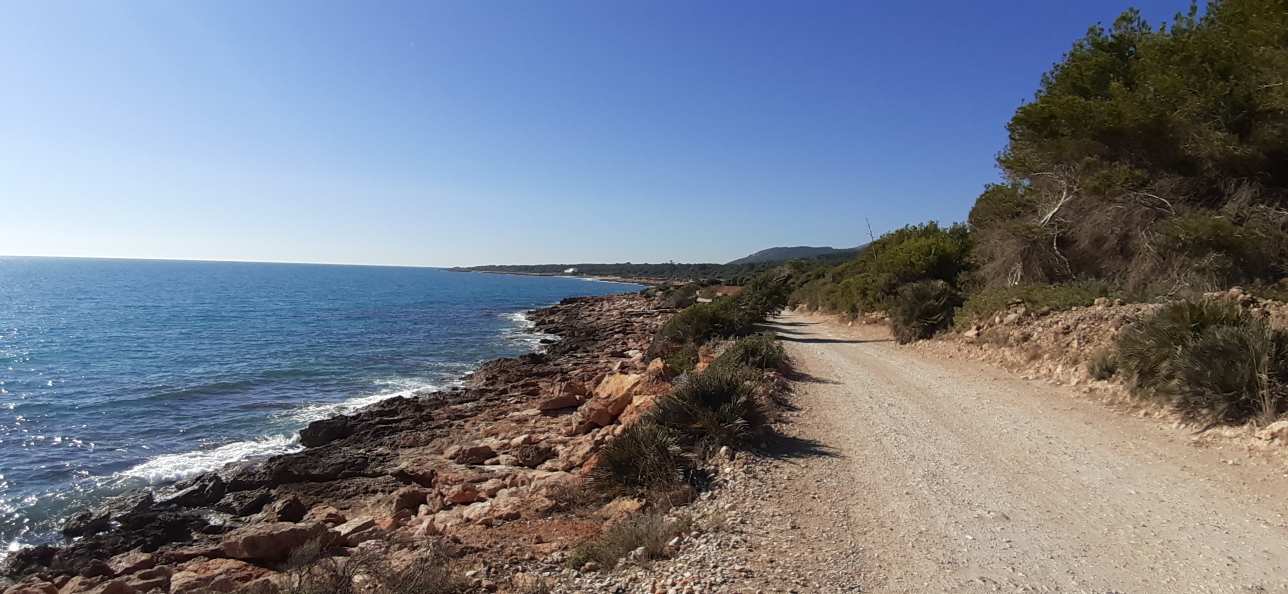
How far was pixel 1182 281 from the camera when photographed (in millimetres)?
12055

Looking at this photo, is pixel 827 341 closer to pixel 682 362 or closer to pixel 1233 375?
pixel 682 362

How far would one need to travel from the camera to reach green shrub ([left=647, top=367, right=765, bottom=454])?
790 centimetres

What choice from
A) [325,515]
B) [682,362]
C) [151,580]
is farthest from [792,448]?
[151,580]

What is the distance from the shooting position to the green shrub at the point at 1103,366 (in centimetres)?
1012

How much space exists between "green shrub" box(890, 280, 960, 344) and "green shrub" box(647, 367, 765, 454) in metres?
10.4

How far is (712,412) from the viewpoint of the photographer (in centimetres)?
834

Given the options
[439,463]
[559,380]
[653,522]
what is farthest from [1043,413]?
[559,380]

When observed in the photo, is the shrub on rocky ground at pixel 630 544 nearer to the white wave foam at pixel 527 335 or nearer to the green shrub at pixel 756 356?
the green shrub at pixel 756 356

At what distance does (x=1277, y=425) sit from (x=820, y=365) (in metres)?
8.37

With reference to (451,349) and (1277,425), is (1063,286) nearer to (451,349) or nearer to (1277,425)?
(1277,425)

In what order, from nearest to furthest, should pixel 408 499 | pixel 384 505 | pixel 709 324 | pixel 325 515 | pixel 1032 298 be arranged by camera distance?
pixel 325 515, pixel 408 499, pixel 384 505, pixel 1032 298, pixel 709 324

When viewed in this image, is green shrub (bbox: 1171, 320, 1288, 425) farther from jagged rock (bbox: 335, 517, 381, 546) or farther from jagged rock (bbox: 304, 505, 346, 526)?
jagged rock (bbox: 304, 505, 346, 526)

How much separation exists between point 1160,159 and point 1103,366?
7.79 metres

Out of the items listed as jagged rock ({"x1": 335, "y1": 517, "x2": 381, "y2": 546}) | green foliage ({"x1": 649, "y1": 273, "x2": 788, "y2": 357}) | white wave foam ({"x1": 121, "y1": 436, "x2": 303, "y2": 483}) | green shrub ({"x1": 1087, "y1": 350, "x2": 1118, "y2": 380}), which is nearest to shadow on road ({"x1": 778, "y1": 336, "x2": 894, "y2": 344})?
green foliage ({"x1": 649, "y1": 273, "x2": 788, "y2": 357})
